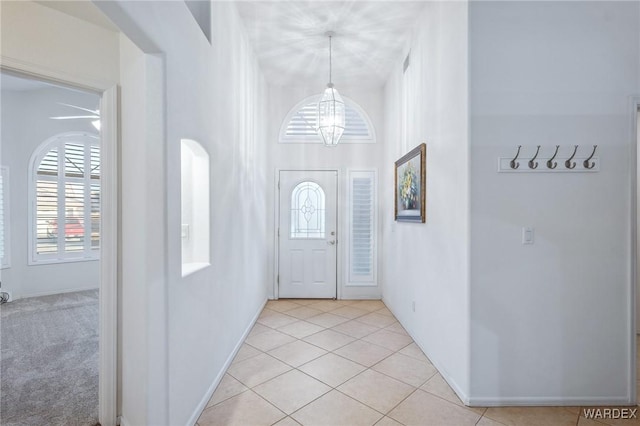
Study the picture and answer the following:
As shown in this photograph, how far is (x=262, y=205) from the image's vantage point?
4469 mm

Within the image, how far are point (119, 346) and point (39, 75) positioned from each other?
5.27ft

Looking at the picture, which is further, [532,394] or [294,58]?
[294,58]

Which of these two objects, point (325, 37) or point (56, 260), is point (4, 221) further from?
point (325, 37)

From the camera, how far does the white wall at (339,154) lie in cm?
486

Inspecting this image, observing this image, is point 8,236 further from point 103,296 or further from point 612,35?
point 612,35

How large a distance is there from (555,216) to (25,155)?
6771 mm

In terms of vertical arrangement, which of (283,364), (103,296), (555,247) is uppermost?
(555,247)

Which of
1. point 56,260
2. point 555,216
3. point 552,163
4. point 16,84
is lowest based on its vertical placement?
point 56,260

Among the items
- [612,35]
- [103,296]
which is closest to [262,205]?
[103,296]

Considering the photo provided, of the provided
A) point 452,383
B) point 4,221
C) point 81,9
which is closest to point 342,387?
point 452,383

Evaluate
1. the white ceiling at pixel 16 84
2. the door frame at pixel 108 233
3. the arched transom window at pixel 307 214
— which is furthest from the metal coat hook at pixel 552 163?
the white ceiling at pixel 16 84

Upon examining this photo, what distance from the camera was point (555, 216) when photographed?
7.09 feet

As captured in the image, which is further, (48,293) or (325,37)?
(48,293)

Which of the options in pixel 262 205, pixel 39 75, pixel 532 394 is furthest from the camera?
pixel 262 205
